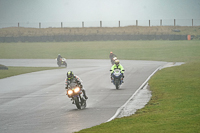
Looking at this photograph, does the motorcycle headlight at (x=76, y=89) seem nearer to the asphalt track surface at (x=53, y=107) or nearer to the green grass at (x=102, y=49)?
the asphalt track surface at (x=53, y=107)

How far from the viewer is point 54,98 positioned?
70.3ft

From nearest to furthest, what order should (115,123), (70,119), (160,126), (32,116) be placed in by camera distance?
(160,126), (115,123), (70,119), (32,116)

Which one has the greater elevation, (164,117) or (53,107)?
(164,117)

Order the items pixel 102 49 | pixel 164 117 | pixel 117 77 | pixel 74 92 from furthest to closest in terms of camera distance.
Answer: pixel 102 49, pixel 117 77, pixel 74 92, pixel 164 117

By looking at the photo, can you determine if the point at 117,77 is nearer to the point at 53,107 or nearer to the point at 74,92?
the point at 53,107

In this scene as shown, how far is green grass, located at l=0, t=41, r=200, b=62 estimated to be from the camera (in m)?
69.7

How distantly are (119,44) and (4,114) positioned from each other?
62.0 metres

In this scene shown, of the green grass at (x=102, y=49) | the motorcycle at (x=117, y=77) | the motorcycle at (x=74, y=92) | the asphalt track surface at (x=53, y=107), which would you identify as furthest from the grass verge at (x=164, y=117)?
the green grass at (x=102, y=49)

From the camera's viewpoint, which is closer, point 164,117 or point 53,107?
point 164,117

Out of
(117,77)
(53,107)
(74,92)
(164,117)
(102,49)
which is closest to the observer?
(164,117)

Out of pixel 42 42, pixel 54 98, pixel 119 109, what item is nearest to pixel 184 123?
pixel 119 109

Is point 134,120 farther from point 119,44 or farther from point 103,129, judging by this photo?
point 119,44

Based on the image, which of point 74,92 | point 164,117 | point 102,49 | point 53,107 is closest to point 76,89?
point 74,92

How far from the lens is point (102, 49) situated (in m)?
75.4
